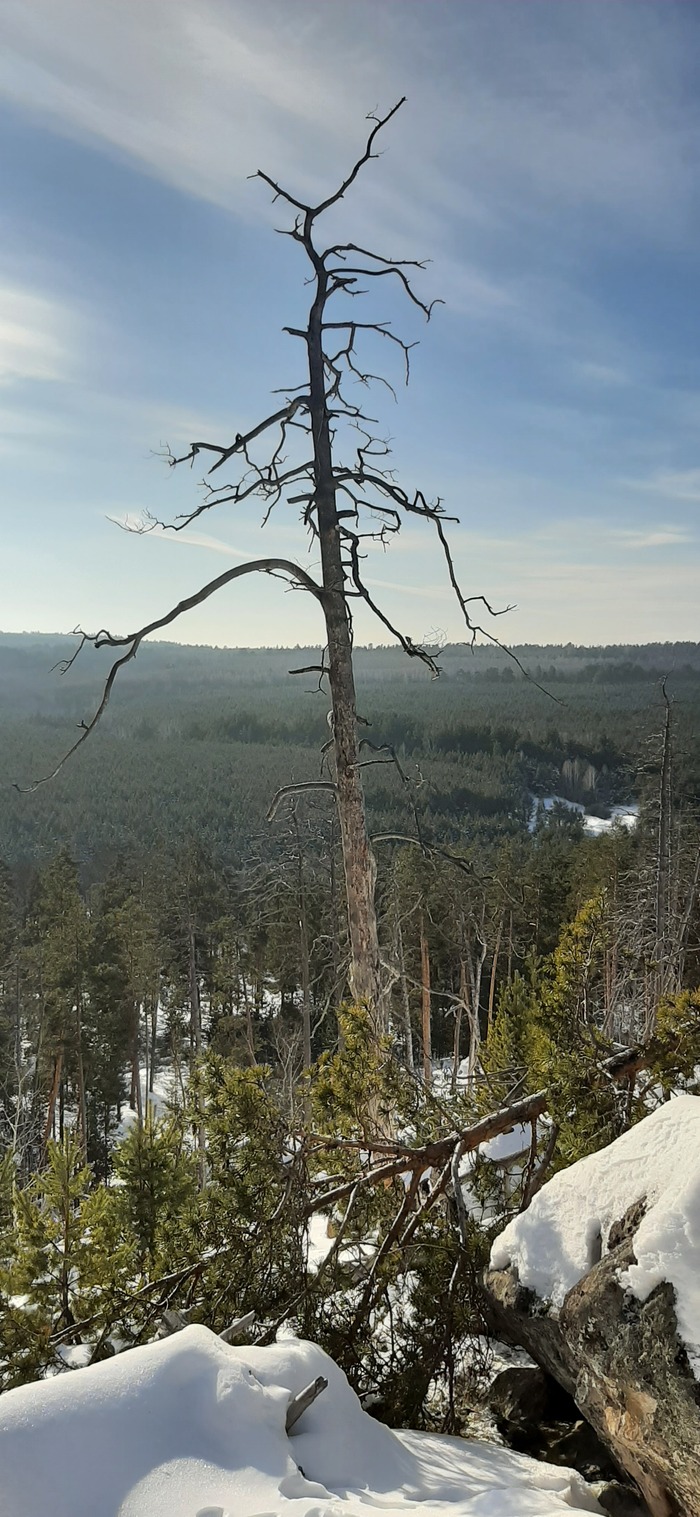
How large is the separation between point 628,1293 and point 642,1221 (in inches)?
9.8

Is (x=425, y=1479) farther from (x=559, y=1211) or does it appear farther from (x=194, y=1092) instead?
(x=194, y=1092)

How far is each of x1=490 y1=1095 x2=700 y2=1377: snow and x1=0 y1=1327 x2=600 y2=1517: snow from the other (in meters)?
0.75

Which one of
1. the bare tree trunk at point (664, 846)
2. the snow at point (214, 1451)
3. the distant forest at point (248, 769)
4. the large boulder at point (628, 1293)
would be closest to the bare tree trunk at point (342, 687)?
the large boulder at point (628, 1293)

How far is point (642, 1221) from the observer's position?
10.6ft

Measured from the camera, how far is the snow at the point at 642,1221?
2.98 m

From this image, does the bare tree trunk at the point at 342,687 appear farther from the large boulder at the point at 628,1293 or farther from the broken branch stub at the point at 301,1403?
the broken branch stub at the point at 301,1403

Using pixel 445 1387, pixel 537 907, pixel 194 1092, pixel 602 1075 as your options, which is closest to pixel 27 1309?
pixel 194 1092

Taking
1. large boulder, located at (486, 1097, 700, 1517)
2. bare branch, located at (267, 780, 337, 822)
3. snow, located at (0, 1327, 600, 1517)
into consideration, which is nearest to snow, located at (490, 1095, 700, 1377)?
large boulder, located at (486, 1097, 700, 1517)

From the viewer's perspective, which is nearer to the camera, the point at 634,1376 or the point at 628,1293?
the point at 634,1376

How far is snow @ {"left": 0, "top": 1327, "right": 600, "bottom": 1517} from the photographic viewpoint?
91.7 inches

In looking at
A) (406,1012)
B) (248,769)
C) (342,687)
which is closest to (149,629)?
(342,687)

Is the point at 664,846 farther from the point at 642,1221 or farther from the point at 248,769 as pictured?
the point at 248,769

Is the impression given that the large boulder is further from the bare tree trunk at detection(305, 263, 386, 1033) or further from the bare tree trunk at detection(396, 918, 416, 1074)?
the bare tree trunk at detection(305, 263, 386, 1033)

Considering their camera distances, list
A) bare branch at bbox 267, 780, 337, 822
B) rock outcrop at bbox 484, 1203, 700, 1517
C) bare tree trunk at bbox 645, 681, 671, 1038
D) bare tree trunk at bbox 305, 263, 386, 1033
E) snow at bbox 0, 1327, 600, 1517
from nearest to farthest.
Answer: snow at bbox 0, 1327, 600, 1517, rock outcrop at bbox 484, 1203, 700, 1517, bare tree trunk at bbox 305, 263, 386, 1033, bare branch at bbox 267, 780, 337, 822, bare tree trunk at bbox 645, 681, 671, 1038
